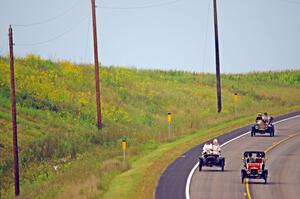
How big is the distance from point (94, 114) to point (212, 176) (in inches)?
1264

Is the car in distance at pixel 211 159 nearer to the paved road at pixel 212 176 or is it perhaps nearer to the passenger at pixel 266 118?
the paved road at pixel 212 176

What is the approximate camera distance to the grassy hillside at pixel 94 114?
147 ft

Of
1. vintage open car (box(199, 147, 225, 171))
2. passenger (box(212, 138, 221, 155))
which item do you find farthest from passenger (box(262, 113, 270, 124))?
passenger (box(212, 138, 221, 155))

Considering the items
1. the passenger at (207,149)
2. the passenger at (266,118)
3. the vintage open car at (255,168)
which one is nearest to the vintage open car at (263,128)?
the passenger at (266,118)

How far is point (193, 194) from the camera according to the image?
3256cm

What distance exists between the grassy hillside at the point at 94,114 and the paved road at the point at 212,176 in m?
3.03

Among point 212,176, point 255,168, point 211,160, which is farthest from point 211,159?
point 255,168

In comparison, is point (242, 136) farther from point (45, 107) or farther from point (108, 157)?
point (45, 107)

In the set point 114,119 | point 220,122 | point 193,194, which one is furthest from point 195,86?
point 193,194

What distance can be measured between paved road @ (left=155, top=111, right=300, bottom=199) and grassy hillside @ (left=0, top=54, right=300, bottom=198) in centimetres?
303

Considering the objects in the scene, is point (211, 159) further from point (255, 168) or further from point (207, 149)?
point (255, 168)

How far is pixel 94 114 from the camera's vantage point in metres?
68.1

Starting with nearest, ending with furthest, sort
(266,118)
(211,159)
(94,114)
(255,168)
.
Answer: (255,168), (211,159), (266,118), (94,114)

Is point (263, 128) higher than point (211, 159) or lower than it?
higher
